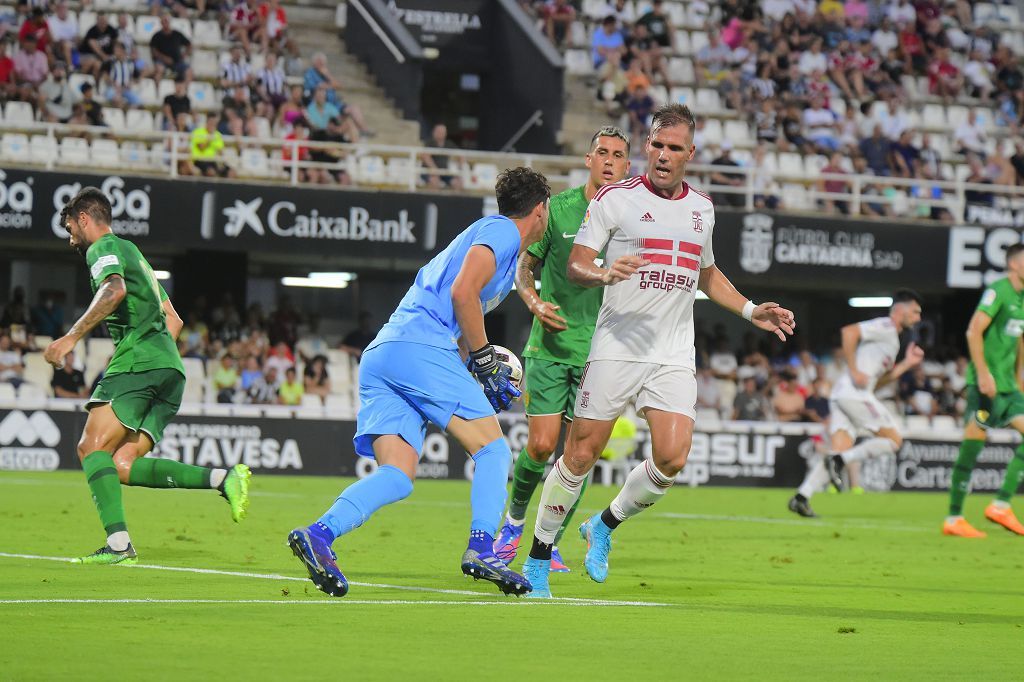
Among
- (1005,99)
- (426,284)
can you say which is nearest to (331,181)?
(1005,99)

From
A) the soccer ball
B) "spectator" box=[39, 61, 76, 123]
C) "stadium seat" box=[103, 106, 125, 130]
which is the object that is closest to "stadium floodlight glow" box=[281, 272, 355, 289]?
"stadium seat" box=[103, 106, 125, 130]

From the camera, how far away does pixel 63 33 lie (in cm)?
2453

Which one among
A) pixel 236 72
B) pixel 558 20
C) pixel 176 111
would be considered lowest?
pixel 176 111

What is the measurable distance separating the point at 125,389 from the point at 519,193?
2977mm

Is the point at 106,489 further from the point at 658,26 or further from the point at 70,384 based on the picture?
the point at 658,26

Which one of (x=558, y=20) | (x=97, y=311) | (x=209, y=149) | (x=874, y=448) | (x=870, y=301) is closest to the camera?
(x=97, y=311)

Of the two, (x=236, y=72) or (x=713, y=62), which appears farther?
(x=713, y=62)

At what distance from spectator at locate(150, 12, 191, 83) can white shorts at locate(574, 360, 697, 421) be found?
59.2 feet

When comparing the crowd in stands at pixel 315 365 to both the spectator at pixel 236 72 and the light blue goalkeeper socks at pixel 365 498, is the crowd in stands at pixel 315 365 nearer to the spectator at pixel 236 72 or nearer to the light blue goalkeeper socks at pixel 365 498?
the spectator at pixel 236 72

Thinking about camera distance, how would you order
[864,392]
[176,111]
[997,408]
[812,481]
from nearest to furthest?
[997,408]
[812,481]
[864,392]
[176,111]

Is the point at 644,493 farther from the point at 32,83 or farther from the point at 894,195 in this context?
the point at 894,195

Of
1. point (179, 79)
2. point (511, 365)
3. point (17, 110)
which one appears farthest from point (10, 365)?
point (511, 365)

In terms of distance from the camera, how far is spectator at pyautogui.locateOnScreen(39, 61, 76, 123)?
76.7 ft

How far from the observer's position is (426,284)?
7.52 metres
